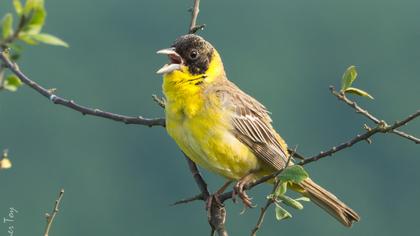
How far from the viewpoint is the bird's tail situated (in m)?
5.52

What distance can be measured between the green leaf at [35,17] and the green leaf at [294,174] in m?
1.46

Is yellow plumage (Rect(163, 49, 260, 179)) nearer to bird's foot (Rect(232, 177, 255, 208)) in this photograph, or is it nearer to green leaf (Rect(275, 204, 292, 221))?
bird's foot (Rect(232, 177, 255, 208))

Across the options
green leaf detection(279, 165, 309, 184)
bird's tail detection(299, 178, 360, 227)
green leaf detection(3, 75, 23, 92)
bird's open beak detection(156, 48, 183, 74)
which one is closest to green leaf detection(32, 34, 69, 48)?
green leaf detection(3, 75, 23, 92)

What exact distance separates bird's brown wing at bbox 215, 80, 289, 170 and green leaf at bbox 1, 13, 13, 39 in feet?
9.59

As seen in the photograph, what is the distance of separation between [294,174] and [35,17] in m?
1.50

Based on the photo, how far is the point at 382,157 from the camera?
7356 cm

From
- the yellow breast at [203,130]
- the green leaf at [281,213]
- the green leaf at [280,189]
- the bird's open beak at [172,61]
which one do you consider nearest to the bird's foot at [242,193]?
the yellow breast at [203,130]

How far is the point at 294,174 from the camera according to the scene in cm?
373

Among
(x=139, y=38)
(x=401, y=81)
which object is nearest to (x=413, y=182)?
(x=401, y=81)

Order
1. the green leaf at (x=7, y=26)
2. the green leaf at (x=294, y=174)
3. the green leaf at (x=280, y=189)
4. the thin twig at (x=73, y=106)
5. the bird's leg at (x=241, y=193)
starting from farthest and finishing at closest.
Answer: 1. the bird's leg at (x=241, y=193)
2. the thin twig at (x=73, y=106)
3. the green leaf at (x=280, y=189)
4. the green leaf at (x=294, y=174)
5. the green leaf at (x=7, y=26)

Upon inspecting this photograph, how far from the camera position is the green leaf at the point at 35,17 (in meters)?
A: 2.57

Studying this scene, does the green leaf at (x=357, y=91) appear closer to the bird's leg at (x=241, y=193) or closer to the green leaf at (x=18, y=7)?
the bird's leg at (x=241, y=193)

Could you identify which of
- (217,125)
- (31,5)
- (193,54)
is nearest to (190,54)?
(193,54)

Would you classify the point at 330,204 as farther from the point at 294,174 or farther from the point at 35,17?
the point at 35,17
